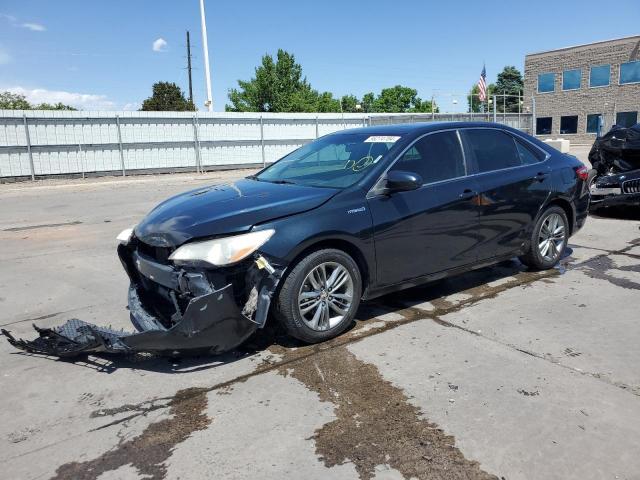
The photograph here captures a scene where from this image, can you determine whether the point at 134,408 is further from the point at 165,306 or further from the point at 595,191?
the point at 595,191

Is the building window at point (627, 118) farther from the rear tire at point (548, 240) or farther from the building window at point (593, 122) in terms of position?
the rear tire at point (548, 240)

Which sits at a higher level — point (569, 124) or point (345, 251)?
point (569, 124)

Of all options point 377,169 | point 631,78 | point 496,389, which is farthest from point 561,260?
point 631,78

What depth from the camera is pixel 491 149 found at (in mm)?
5328

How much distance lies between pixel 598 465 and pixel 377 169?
2644 mm

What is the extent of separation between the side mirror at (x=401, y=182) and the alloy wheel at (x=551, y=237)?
214 centimetres

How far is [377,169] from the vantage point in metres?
4.45

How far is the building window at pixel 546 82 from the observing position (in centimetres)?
4834

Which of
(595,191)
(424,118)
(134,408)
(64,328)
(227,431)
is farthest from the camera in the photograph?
(424,118)

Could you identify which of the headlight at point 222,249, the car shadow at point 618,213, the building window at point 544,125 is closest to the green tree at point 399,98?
the building window at point 544,125

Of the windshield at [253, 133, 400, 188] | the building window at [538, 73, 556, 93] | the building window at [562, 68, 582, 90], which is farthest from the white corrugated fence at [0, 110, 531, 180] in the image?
the building window at [538, 73, 556, 93]

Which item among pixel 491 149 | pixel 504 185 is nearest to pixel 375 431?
pixel 504 185

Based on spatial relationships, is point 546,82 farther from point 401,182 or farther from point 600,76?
point 401,182

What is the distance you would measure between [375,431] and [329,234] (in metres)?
1.52
